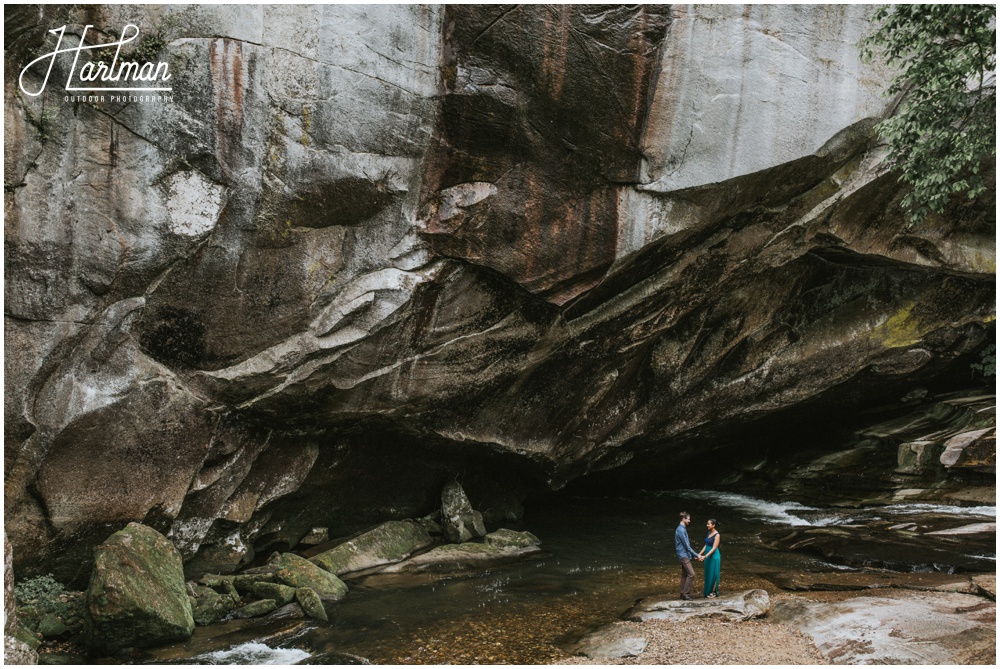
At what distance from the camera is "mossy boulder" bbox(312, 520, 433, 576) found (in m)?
15.3

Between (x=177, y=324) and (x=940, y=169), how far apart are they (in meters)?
14.0

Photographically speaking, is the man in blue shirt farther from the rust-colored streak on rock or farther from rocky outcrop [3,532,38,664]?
the rust-colored streak on rock

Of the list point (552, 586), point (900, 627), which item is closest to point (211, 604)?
point (552, 586)

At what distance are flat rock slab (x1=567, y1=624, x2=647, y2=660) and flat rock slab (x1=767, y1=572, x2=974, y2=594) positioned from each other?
14.6ft

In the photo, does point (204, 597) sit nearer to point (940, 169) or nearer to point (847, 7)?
point (940, 169)

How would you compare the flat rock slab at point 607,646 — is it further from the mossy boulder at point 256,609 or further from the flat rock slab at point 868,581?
the mossy boulder at point 256,609

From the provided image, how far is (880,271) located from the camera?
1917 centimetres

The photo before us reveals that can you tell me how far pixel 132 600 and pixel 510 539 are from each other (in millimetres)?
9394

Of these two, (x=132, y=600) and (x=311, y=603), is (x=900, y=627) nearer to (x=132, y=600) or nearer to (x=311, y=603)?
(x=311, y=603)

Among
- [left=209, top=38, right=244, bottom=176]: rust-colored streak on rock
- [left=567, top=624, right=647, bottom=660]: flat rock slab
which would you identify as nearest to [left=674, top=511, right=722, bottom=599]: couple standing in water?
[left=567, top=624, right=647, bottom=660]: flat rock slab

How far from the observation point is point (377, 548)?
639 inches

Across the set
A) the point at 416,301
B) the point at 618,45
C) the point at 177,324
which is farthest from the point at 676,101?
the point at 177,324

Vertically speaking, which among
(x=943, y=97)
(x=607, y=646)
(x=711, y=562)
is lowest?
(x=607, y=646)

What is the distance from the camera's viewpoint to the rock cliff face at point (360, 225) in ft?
39.8
